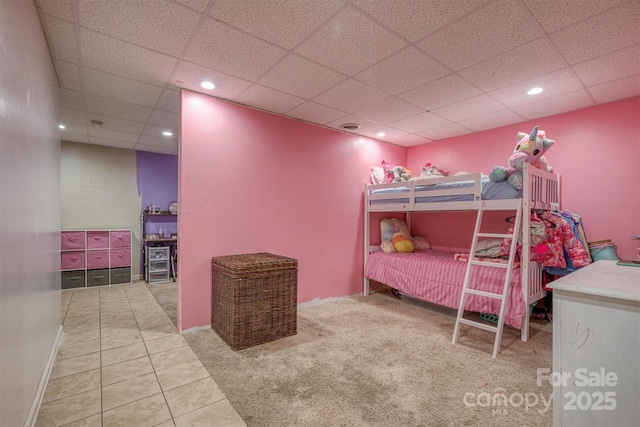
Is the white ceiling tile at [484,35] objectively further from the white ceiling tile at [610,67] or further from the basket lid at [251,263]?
the basket lid at [251,263]

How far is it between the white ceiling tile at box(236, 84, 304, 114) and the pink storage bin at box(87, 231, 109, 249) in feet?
11.2

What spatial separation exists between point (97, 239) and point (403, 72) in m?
4.97

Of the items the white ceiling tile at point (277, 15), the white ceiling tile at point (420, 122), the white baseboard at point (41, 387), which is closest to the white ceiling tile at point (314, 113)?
the white ceiling tile at point (420, 122)

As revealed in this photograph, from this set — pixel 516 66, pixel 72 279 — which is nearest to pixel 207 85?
pixel 516 66

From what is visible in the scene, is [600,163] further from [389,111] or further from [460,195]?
[389,111]

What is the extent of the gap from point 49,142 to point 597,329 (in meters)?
3.40

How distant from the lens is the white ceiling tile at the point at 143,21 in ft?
5.41

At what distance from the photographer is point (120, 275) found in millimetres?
4711

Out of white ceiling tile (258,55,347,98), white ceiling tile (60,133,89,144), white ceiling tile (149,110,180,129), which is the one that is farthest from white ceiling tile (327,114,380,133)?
white ceiling tile (60,133,89,144)

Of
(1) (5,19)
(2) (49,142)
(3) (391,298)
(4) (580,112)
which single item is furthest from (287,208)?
(4) (580,112)

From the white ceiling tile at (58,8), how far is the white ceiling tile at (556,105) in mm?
3793

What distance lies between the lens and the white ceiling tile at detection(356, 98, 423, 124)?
3.01 m

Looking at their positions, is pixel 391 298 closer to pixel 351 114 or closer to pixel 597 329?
pixel 351 114

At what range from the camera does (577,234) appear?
2.86 metres
